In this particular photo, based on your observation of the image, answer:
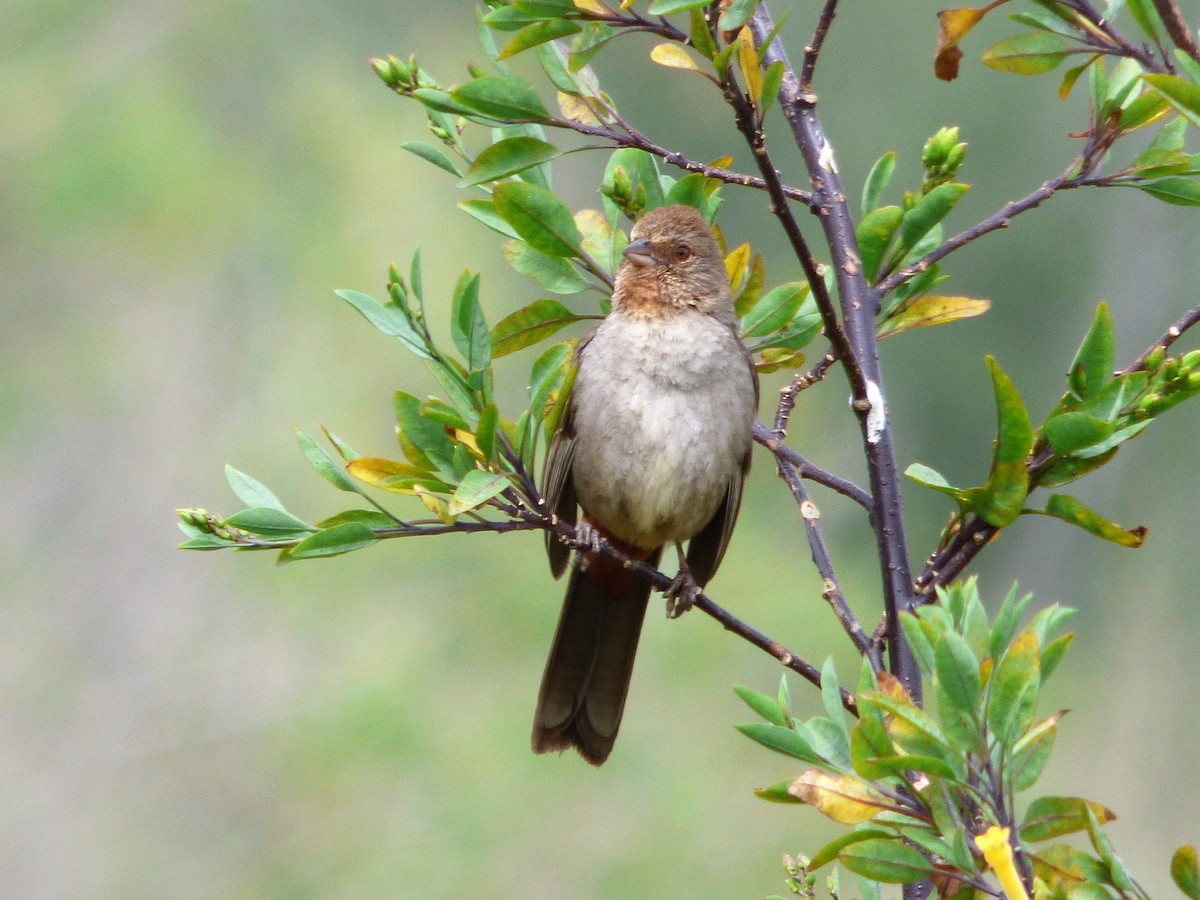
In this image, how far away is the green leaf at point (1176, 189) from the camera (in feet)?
8.73

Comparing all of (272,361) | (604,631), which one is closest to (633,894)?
(272,361)

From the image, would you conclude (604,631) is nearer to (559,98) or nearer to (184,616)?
(559,98)

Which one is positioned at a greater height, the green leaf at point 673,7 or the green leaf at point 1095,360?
the green leaf at point 673,7

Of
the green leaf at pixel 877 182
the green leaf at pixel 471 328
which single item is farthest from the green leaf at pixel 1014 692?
the green leaf at pixel 877 182

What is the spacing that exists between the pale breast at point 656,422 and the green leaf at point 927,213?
1555 millimetres

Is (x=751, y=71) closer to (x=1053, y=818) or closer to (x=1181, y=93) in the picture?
(x=1181, y=93)

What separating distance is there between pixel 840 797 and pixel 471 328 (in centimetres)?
111

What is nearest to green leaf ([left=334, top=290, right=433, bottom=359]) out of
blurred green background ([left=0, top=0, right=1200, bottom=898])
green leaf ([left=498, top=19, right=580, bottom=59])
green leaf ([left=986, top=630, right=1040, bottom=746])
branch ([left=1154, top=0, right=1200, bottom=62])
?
green leaf ([left=498, top=19, right=580, bottom=59])

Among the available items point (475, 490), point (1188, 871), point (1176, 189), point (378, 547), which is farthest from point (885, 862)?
point (378, 547)

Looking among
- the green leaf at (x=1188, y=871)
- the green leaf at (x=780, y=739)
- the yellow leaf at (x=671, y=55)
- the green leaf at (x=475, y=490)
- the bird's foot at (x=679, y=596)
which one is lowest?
the bird's foot at (x=679, y=596)

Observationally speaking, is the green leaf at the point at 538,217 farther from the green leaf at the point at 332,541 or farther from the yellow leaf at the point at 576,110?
the green leaf at the point at 332,541

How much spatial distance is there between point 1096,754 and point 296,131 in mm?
12158

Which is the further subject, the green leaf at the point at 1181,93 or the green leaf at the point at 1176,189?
the green leaf at the point at 1176,189

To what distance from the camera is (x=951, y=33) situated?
7.66ft
